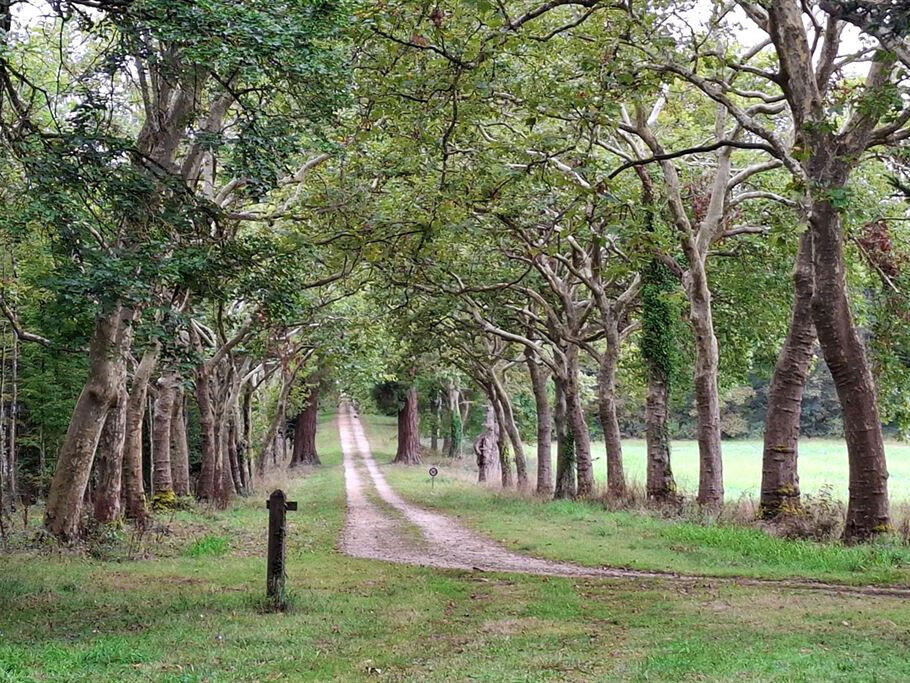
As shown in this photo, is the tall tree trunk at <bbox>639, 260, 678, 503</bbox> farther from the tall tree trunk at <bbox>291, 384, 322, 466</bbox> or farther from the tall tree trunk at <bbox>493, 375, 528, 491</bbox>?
the tall tree trunk at <bbox>291, 384, 322, 466</bbox>

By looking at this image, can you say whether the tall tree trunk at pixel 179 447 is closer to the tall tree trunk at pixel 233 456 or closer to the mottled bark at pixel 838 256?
the tall tree trunk at pixel 233 456

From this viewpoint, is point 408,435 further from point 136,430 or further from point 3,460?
point 136,430

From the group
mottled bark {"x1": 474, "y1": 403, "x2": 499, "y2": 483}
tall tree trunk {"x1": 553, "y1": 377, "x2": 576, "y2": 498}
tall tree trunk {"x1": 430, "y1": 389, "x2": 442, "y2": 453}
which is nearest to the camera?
tall tree trunk {"x1": 553, "y1": 377, "x2": 576, "y2": 498}

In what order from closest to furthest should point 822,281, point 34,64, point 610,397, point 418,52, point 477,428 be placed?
1. point 418,52
2. point 822,281
3. point 34,64
4. point 610,397
5. point 477,428

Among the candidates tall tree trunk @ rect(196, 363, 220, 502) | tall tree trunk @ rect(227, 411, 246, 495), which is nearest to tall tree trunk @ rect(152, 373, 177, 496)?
tall tree trunk @ rect(196, 363, 220, 502)

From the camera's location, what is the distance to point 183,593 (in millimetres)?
10742

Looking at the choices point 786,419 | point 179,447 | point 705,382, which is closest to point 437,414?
point 179,447

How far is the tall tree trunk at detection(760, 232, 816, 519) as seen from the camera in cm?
1544

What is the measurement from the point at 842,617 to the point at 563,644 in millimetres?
3044

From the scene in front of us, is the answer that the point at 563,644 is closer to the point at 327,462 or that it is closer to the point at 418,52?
the point at 418,52

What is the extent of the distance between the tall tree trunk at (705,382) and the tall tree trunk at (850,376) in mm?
5145

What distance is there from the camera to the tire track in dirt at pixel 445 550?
462 inches

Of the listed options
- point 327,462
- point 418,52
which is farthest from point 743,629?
point 327,462

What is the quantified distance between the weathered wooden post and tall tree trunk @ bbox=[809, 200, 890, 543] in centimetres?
790
